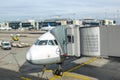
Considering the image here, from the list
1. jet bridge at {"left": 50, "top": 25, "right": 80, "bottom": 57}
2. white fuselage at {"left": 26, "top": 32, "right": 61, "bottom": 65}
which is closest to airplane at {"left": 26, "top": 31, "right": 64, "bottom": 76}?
white fuselage at {"left": 26, "top": 32, "right": 61, "bottom": 65}

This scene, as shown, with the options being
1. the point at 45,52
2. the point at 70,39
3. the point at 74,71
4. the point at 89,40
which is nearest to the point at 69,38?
the point at 70,39

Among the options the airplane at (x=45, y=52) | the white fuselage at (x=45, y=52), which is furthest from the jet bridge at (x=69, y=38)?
the white fuselage at (x=45, y=52)

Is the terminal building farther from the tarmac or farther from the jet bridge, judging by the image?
the tarmac

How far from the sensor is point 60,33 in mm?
27312

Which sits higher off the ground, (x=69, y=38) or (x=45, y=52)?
(x=69, y=38)

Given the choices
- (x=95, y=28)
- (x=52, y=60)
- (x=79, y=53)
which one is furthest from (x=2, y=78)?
(x=95, y=28)

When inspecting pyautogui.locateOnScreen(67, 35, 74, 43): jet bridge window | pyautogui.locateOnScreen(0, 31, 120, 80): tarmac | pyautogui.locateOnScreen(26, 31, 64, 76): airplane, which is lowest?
pyautogui.locateOnScreen(0, 31, 120, 80): tarmac

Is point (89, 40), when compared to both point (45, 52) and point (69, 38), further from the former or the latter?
point (45, 52)

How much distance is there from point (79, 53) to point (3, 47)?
3897 cm

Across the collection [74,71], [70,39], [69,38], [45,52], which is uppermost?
[69,38]

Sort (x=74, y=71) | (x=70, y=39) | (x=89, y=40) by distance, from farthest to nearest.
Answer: (x=74, y=71) → (x=89, y=40) → (x=70, y=39)

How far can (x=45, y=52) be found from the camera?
24.0 metres

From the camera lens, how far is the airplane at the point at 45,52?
2364 centimetres

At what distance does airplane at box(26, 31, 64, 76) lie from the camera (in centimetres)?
2364
